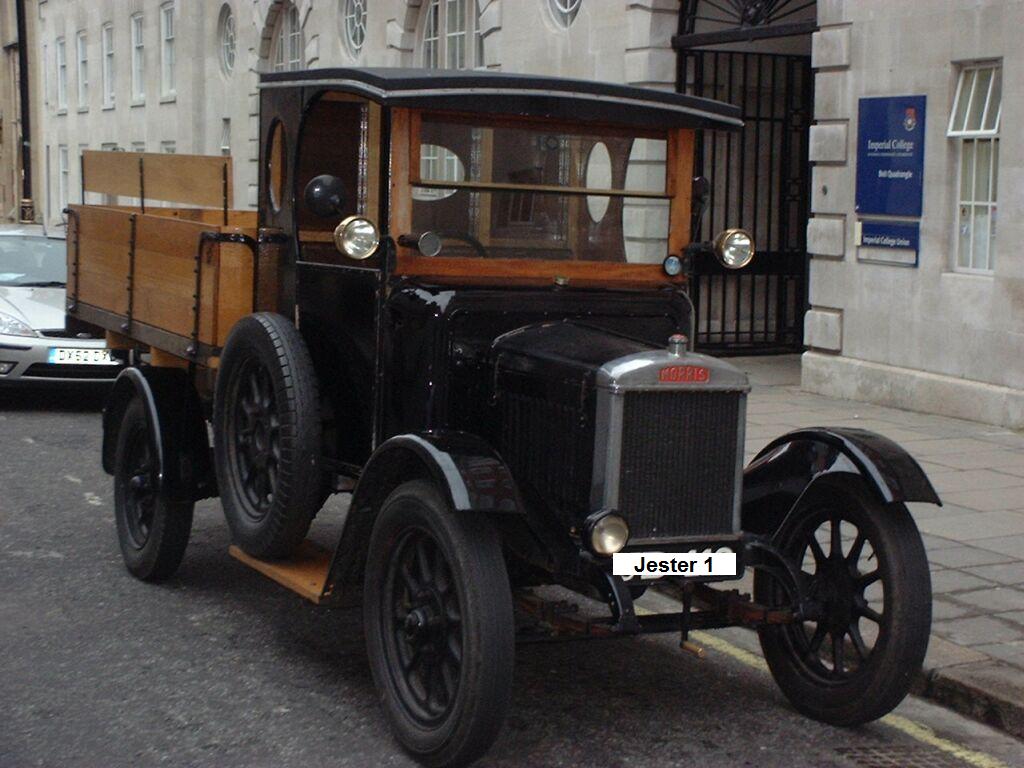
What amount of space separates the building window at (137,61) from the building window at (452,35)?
14702mm

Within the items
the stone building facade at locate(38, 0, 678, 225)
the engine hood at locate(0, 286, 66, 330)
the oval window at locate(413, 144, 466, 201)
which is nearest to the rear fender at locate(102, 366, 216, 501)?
the oval window at locate(413, 144, 466, 201)

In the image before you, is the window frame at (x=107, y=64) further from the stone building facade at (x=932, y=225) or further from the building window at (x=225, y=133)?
the stone building facade at (x=932, y=225)

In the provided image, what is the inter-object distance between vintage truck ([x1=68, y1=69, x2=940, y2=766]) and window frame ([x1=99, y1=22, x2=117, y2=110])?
102 ft

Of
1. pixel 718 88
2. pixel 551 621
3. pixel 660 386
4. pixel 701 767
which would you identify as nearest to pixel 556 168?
pixel 660 386

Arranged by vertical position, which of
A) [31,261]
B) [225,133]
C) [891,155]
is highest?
[225,133]

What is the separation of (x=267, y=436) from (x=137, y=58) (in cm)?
3019

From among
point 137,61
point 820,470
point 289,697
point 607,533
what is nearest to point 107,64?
point 137,61

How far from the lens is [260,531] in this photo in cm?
573

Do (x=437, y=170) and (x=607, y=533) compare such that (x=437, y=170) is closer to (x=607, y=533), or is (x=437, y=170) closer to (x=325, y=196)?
(x=325, y=196)

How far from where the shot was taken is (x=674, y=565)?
15.8ft

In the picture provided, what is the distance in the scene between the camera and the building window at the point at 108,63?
1425 inches

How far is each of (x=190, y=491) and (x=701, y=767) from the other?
281cm

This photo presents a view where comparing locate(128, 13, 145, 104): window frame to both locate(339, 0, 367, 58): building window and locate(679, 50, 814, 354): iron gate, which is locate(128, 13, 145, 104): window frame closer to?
locate(339, 0, 367, 58): building window

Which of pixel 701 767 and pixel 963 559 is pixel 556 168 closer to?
pixel 701 767
